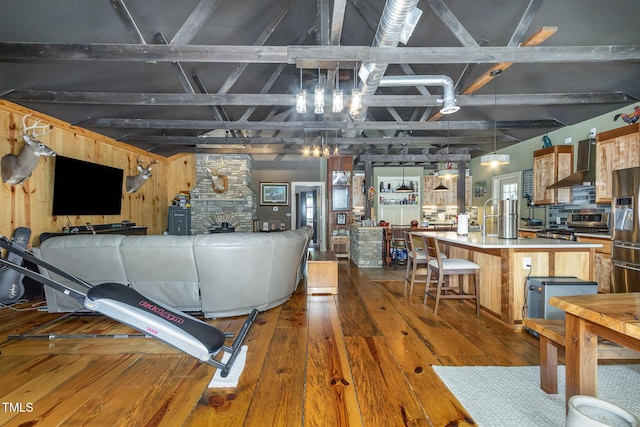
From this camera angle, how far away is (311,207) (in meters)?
9.33

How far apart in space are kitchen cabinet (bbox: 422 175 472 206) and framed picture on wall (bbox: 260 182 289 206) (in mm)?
4507

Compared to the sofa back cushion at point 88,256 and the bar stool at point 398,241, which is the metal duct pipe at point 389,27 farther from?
the bar stool at point 398,241

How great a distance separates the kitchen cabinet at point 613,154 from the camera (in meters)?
3.79

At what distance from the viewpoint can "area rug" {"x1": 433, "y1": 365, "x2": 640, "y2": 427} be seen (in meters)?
1.53

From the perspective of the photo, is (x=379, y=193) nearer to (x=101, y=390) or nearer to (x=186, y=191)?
(x=186, y=191)

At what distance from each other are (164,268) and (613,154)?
610 cm

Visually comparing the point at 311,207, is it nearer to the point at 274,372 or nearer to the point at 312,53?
the point at 312,53

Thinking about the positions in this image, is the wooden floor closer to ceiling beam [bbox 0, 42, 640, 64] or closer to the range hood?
ceiling beam [bbox 0, 42, 640, 64]

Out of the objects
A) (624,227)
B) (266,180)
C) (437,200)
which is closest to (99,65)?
(266,180)

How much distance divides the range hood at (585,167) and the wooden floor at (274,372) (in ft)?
11.7

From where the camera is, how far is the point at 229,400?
1.68 meters

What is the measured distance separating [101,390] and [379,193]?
8.22m

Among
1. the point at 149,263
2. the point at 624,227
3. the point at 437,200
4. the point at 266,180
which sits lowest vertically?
the point at 149,263

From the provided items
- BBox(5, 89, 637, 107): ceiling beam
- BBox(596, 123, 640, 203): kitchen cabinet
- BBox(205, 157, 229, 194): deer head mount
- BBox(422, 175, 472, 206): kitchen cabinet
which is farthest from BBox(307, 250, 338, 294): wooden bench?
BBox(422, 175, 472, 206): kitchen cabinet
